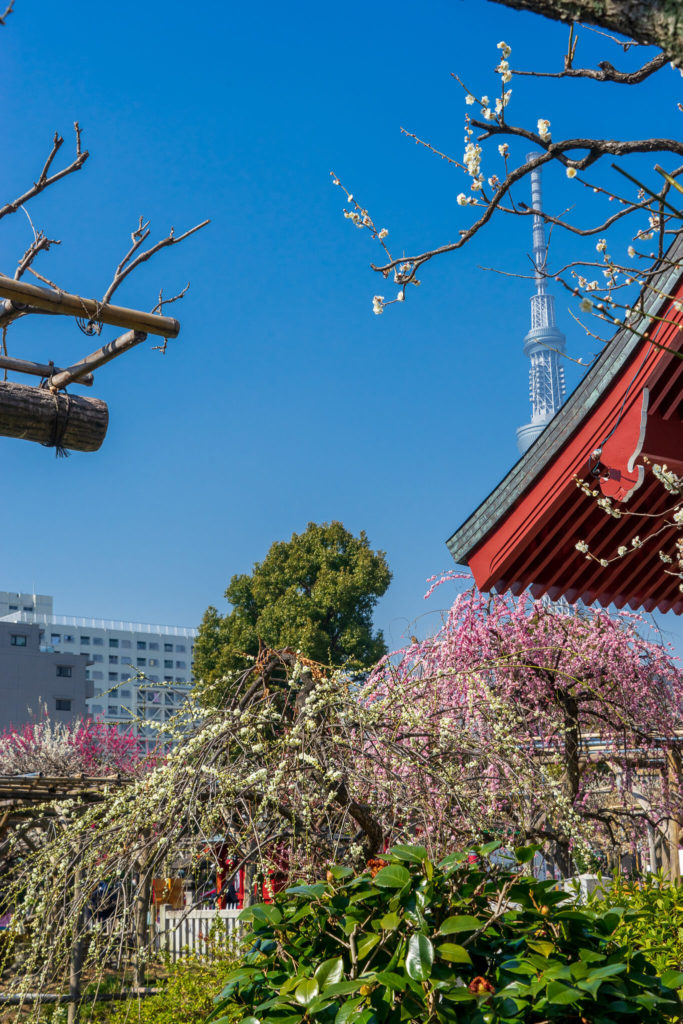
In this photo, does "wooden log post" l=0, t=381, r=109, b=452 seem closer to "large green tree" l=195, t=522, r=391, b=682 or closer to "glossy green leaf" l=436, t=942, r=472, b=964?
"glossy green leaf" l=436, t=942, r=472, b=964

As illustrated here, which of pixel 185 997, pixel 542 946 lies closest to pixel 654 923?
pixel 542 946

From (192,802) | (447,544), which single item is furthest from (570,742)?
(192,802)

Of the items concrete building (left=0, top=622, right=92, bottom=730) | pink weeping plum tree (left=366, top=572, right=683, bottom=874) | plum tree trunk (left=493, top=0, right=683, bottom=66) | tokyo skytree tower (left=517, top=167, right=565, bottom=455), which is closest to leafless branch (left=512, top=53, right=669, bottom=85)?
plum tree trunk (left=493, top=0, right=683, bottom=66)

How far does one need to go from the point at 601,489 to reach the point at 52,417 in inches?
104

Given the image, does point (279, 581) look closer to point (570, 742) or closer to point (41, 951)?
point (570, 742)

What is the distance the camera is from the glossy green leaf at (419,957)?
1979 millimetres

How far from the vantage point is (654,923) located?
126 inches

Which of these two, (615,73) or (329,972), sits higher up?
(615,73)

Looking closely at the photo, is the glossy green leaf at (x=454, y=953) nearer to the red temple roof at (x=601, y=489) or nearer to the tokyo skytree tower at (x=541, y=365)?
the red temple roof at (x=601, y=489)

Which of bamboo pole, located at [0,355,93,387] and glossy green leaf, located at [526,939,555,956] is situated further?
bamboo pole, located at [0,355,93,387]

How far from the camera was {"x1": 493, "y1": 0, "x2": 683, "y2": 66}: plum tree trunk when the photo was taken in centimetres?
144

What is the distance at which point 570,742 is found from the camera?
329 inches

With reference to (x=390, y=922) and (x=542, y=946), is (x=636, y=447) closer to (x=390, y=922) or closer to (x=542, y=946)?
(x=542, y=946)

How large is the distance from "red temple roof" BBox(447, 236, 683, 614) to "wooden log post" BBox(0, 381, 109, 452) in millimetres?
2151
